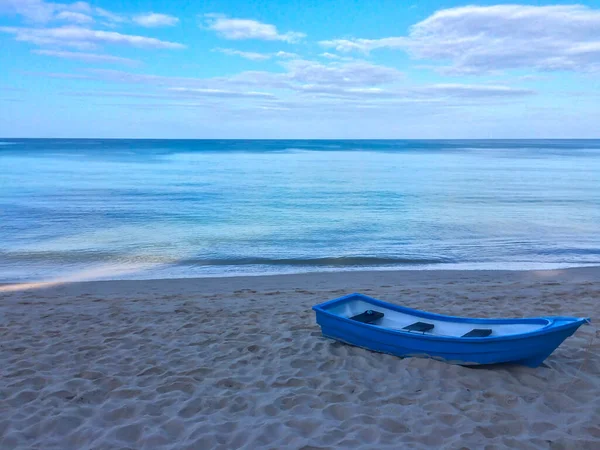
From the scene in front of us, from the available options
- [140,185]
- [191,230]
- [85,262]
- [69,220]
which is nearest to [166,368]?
[85,262]

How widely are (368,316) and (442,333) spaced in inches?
41.6

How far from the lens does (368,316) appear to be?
7605 mm

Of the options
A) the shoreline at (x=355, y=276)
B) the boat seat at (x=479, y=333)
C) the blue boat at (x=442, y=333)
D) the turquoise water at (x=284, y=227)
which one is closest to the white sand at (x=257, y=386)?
the blue boat at (x=442, y=333)

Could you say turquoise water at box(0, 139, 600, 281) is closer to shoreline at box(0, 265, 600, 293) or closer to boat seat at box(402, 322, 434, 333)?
shoreline at box(0, 265, 600, 293)

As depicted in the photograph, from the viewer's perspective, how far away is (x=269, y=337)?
7770mm

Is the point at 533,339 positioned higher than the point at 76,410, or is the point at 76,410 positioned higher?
the point at 533,339

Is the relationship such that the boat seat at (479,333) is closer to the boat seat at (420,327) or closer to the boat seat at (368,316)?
the boat seat at (420,327)

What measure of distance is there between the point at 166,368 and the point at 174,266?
294 inches

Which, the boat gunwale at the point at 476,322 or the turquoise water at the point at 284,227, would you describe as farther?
the turquoise water at the point at 284,227

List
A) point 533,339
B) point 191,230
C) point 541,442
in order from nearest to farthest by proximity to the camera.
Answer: point 541,442, point 533,339, point 191,230

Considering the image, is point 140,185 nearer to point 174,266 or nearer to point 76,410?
point 174,266

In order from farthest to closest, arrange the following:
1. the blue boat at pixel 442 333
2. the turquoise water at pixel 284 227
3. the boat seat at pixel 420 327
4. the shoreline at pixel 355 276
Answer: the turquoise water at pixel 284 227 → the shoreline at pixel 355 276 → the boat seat at pixel 420 327 → the blue boat at pixel 442 333

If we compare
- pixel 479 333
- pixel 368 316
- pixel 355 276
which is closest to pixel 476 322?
pixel 479 333

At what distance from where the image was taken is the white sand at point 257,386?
4.96 meters
